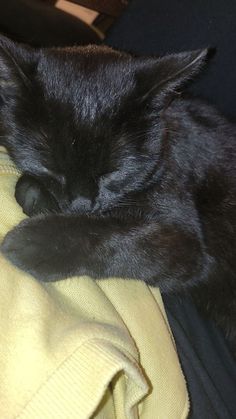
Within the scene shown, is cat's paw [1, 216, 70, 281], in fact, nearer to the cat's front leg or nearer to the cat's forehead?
the cat's front leg

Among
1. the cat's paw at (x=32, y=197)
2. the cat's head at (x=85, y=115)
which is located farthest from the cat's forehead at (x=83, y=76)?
the cat's paw at (x=32, y=197)

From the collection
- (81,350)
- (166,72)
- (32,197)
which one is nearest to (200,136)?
(166,72)

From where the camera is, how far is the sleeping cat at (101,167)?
2.59ft

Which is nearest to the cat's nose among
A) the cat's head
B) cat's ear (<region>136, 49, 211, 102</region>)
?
the cat's head

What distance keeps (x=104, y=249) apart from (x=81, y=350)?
279 mm

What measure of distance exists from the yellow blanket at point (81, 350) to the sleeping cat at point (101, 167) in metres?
0.05

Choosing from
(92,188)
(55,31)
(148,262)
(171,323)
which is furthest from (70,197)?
(55,31)

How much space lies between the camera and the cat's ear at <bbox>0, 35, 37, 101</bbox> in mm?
770

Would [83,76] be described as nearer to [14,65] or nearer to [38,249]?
[14,65]

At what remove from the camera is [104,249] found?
830 mm

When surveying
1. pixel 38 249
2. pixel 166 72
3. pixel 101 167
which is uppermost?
pixel 166 72

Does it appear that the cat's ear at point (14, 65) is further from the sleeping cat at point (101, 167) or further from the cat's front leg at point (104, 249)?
the cat's front leg at point (104, 249)

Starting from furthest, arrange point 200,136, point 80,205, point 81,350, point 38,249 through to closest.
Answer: point 200,136 → point 80,205 → point 38,249 → point 81,350

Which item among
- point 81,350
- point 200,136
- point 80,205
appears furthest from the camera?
point 200,136
